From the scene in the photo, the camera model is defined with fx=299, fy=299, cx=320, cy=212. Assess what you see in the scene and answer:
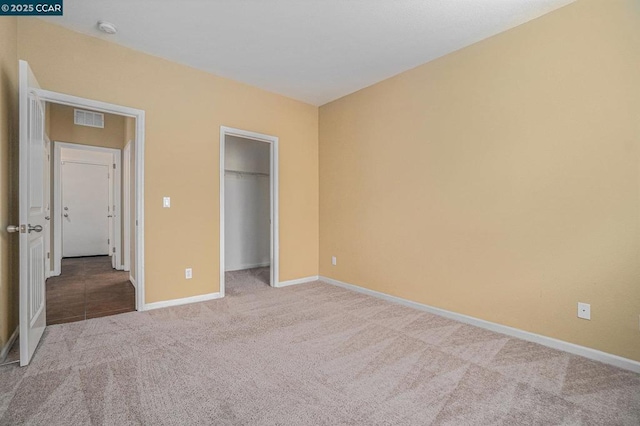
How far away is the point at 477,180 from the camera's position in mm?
2855

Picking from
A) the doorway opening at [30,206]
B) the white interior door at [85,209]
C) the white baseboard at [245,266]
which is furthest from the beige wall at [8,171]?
the white interior door at [85,209]

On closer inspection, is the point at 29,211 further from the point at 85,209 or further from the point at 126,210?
the point at 85,209

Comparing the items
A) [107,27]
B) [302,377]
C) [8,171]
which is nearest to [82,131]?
[107,27]

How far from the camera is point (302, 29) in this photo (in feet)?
8.82

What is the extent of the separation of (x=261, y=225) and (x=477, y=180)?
13.6 ft

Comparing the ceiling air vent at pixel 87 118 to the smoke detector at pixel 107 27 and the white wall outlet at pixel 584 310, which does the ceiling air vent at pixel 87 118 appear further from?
the white wall outlet at pixel 584 310

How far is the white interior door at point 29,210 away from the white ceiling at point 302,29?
0.95 metres

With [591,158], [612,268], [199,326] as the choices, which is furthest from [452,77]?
[199,326]

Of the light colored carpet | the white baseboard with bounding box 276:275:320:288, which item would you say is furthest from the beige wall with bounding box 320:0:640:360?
the white baseboard with bounding box 276:275:320:288

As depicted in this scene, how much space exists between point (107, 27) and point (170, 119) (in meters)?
0.94

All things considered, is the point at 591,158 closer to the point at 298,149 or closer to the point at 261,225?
the point at 298,149

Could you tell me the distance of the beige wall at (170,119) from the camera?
2.74 meters

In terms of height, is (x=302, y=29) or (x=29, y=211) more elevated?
(x=302, y=29)

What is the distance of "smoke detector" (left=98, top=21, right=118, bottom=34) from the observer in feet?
8.63
